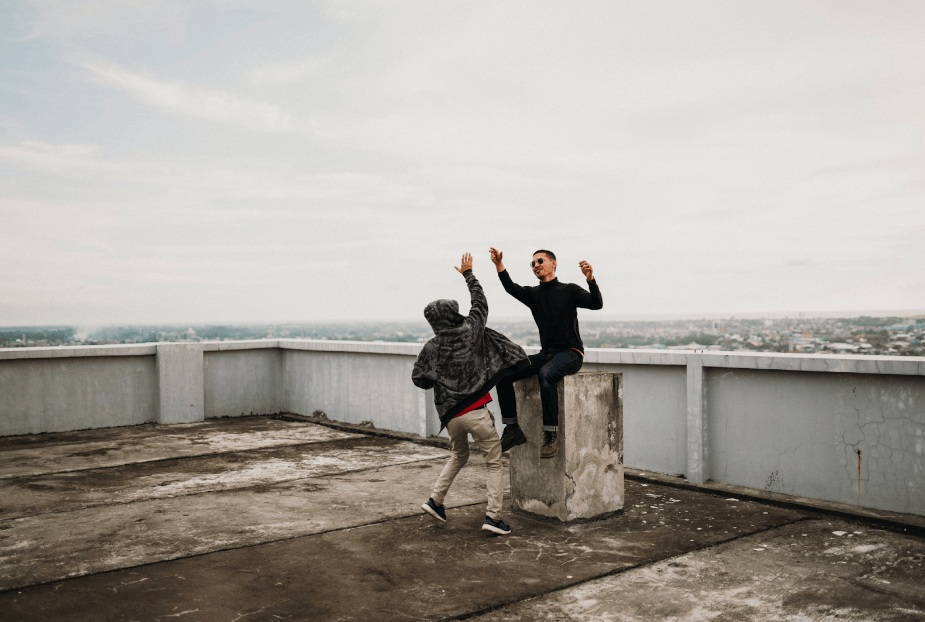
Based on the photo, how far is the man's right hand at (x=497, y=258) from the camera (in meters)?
6.60

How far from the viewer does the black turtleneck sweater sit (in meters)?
6.46

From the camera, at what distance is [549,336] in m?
6.56

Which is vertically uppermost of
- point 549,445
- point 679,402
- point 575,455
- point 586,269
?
point 586,269

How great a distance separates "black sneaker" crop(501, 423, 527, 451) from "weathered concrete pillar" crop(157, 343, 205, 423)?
8818 millimetres

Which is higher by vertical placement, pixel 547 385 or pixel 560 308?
pixel 560 308

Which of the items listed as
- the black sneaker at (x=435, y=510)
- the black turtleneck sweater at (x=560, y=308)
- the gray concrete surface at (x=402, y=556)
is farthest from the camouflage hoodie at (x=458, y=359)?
the gray concrete surface at (x=402, y=556)

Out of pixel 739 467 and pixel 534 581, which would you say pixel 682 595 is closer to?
pixel 534 581

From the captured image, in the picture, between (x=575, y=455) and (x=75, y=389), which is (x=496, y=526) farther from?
(x=75, y=389)

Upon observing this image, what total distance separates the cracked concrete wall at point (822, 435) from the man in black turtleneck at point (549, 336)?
223 cm

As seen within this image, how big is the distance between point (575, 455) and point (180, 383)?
9172mm

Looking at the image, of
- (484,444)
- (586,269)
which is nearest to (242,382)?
(484,444)

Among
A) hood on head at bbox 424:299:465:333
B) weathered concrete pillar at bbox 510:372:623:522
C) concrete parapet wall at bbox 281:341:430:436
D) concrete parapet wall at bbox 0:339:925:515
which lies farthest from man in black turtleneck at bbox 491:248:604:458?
concrete parapet wall at bbox 281:341:430:436

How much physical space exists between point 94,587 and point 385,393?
7.42 m

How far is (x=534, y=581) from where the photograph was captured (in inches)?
196
